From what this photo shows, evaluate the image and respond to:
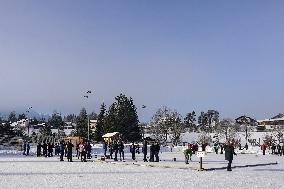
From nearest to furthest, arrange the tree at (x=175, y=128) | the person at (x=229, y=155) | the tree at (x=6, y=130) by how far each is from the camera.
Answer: the person at (x=229, y=155), the tree at (x=6, y=130), the tree at (x=175, y=128)

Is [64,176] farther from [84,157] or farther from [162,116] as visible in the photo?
[162,116]

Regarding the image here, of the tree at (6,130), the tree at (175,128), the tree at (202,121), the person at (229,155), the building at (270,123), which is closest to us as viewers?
the person at (229,155)

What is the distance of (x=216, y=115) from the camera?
584 ft

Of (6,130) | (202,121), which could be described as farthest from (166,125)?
(202,121)

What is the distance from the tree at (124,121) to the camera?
89125 mm

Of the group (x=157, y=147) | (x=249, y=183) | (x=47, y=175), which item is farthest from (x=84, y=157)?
(x=249, y=183)

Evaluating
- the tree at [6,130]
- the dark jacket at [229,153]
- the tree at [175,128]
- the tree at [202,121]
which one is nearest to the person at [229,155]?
the dark jacket at [229,153]

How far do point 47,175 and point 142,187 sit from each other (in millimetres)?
5763

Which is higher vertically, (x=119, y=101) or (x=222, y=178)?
(x=119, y=101)

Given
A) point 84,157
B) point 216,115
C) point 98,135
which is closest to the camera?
point 84,157

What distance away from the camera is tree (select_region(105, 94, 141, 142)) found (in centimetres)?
8912

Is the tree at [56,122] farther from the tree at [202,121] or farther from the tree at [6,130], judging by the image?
the tree at [6,130]

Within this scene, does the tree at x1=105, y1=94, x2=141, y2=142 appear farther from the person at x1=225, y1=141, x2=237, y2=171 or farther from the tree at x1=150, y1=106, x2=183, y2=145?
the person at x1=225, y1=141, x2=237, y2=171

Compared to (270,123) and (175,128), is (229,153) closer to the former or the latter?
(175,128)
